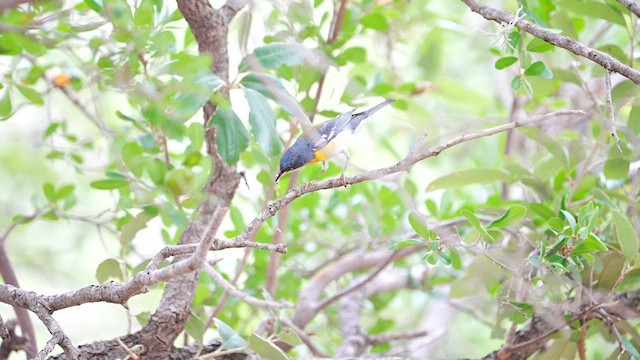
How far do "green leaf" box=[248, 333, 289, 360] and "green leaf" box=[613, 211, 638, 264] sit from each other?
2.23 feet

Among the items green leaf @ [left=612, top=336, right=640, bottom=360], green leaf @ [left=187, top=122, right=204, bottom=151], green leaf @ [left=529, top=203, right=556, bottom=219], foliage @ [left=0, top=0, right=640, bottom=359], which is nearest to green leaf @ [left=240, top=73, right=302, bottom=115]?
foliage @ [left=0, top=0, right=640, bottom=359]

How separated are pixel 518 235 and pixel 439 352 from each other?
1.72 m

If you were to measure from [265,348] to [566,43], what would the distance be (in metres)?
0.76

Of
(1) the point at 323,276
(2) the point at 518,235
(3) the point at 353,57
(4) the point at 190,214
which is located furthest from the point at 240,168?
(2) the point at 518,235

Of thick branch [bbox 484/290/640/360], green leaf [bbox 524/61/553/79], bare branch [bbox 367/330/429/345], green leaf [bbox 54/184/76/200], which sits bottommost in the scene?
bare branch [bbox 367/330/429/345]

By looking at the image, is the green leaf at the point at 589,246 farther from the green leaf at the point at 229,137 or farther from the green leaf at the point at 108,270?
the green leaf at the point at 108,270

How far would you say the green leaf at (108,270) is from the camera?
1.68m

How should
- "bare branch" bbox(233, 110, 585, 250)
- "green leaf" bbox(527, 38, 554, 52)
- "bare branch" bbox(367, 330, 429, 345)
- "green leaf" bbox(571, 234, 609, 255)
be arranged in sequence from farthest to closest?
1. "bare branch" bbox(367, 330, 429, 345)
2. "green leaf" bbox(527, 38, 554, 52)
3. "green leaf" bbox(571, 234, 609, 255)
4. "bare branch" bbox(233, 110, 585, 250)

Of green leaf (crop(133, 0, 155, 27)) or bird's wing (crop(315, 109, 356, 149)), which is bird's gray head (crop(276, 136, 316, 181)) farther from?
green leaf (crop(133, 0, 155, 27))

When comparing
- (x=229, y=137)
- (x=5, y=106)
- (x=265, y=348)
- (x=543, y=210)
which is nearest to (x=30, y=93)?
(x=5, y=106)

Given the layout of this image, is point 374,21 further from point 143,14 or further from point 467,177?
point 143,14

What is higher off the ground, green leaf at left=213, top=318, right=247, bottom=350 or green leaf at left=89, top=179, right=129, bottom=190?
green leaf at left=89, top=179, right=129, bottom=190

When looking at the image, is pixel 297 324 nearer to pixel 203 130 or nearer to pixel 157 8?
pixel 203 130

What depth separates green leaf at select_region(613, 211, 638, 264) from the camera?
1.56m
